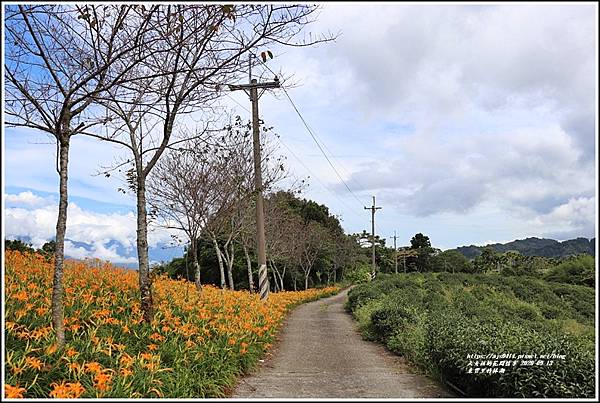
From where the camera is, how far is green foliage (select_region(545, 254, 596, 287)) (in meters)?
29.2

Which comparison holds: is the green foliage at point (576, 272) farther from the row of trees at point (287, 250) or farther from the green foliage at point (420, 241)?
the green foliage at point (420, 241)

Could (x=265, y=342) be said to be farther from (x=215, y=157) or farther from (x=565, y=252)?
(x=565, y=252)

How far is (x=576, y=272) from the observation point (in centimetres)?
3102

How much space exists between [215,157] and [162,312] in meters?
7.68

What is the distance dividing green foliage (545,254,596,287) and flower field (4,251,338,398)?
26121mm

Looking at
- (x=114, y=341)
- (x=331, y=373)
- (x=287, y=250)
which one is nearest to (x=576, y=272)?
(x=287, y=250)

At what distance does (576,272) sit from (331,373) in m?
29.4

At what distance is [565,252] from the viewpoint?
3675 cm

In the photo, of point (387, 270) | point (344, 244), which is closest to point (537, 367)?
point (344, 244)

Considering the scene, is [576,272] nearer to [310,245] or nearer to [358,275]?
[358,275]

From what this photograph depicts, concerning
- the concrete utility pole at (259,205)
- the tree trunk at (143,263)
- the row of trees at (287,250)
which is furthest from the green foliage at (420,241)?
the tree trunk at (143,263)

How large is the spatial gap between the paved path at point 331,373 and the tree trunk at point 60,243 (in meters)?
1.87

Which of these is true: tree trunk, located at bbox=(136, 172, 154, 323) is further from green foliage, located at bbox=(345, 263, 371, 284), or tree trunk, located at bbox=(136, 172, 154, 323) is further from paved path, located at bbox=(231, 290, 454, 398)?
green foliage, located at bbox=(345, 263, 371, 284)

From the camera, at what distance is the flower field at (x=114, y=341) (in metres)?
4.07
